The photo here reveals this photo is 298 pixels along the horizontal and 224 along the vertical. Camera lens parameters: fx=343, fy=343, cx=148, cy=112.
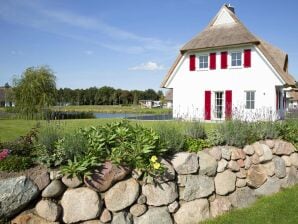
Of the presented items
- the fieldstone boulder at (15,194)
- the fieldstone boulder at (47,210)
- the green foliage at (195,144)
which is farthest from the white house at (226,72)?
the fieldstone boulder at (15,194)

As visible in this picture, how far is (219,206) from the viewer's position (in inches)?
209

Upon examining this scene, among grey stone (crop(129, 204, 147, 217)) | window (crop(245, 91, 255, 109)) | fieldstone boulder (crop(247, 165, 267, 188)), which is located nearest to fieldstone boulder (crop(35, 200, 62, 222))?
grey stone (crop(129, 204, 147, 217))

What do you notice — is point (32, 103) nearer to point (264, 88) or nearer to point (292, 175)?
point (264, 88)

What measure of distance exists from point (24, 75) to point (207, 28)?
605 inches

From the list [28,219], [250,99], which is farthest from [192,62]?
[28,219]

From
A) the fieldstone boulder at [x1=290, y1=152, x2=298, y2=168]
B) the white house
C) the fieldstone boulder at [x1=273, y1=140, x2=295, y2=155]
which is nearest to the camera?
the fieldstone boulder at [x1=273, y1=140, x2=295, y2=155]

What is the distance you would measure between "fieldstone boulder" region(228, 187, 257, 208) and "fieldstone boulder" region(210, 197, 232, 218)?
5.2 inches

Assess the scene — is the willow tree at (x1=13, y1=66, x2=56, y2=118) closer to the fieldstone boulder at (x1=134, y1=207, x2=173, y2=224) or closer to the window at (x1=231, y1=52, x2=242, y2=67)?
the window at (x1=231, y1=52, x2=242, y2=67)

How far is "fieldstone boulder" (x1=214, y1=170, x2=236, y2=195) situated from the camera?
5.39 m

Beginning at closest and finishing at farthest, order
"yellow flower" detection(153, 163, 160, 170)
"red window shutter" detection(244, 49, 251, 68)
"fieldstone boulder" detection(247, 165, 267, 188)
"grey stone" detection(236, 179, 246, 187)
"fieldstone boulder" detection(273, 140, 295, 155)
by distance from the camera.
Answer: "yellow flower" detection(153, 163, 160, 170) → "grey stone" detection(236, 179, 246, 187) → "fieldstone boulder" detection(247, 165, 267, 188) → "fieldstone boulder" detection(273, 140, 295, 155) → "red window shutter" detection(244, 49, 251, 68)

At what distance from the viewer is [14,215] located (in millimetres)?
3953

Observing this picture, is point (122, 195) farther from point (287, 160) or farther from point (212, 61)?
point (212, 61)

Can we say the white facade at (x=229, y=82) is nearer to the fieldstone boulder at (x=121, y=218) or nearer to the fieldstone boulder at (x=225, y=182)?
the fieldstone boulder at (x=225, y=182)

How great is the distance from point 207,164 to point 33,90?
81.8 feet
